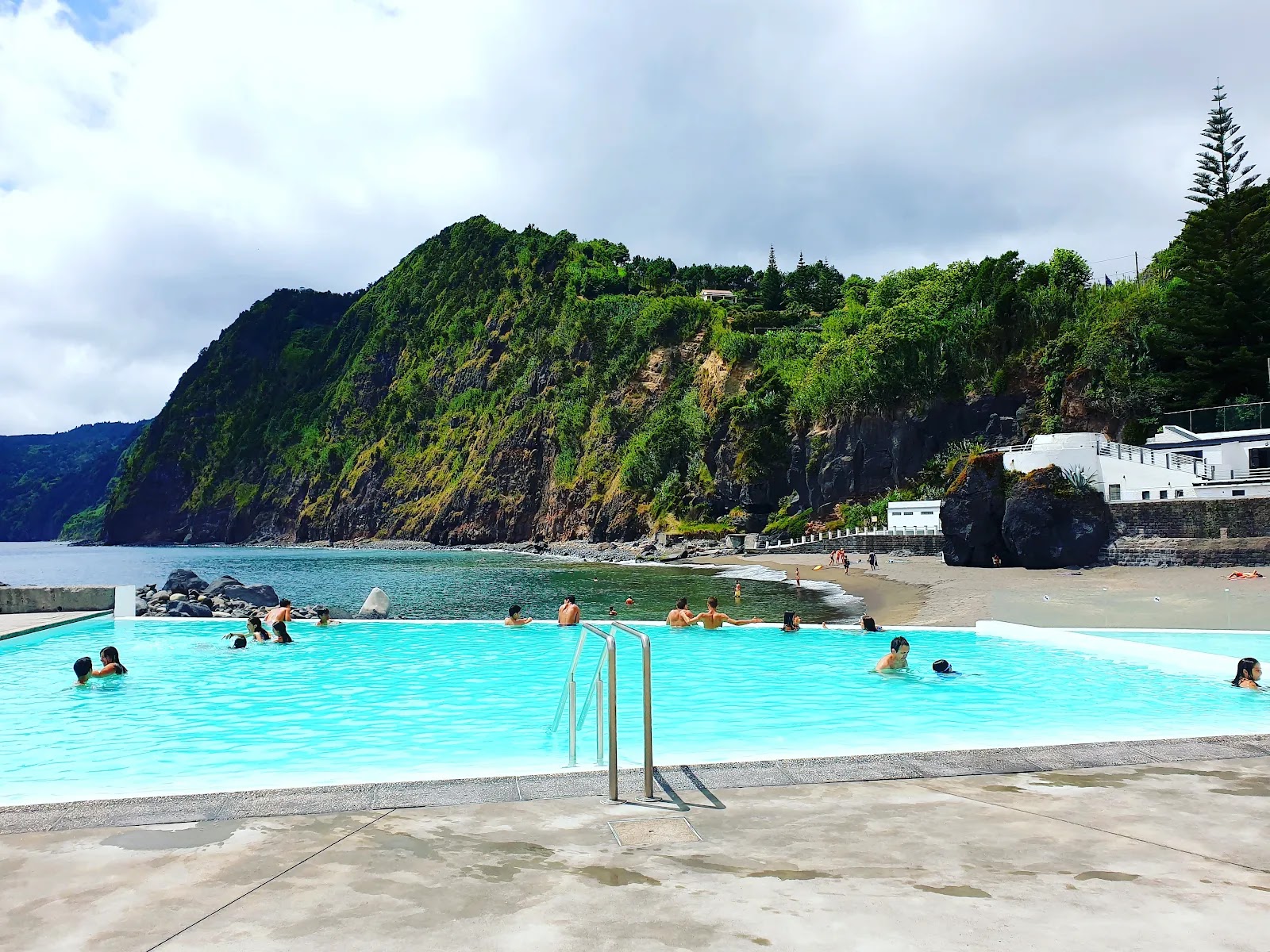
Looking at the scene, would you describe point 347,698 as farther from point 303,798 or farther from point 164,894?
point 164,894

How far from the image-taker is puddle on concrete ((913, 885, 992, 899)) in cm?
445

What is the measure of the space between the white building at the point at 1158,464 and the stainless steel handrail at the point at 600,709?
37933mm

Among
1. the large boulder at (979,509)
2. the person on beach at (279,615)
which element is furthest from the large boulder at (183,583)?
the large boulder at (979,509)

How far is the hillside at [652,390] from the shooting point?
65.1 meters

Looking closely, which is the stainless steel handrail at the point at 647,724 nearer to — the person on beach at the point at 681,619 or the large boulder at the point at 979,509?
the person on beach at the point at 681,619

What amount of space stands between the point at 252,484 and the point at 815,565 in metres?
156

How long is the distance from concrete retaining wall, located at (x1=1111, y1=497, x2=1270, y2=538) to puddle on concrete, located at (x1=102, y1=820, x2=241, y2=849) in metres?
39.9

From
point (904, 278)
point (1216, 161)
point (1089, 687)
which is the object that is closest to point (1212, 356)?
point (1216, 161)

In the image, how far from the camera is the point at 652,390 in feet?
360

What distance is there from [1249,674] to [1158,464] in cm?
3258

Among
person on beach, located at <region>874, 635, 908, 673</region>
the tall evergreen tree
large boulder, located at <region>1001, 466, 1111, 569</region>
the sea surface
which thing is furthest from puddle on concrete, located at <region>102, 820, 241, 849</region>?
the tall evergreen tree

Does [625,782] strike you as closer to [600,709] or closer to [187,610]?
[600,709]

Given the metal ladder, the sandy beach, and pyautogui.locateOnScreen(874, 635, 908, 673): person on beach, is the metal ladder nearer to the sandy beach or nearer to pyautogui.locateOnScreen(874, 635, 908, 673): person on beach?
pyautogui.locateOnScreen(874, 635, 908, 673): person on beach

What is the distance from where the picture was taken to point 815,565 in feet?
181
